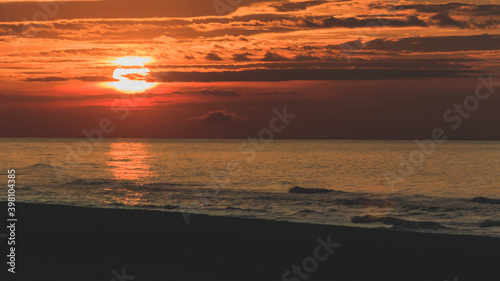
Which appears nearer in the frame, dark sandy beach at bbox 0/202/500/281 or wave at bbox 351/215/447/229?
dark sandy beach at bbox 0/202/500/281

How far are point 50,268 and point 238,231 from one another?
964cm

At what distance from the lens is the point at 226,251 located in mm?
18203

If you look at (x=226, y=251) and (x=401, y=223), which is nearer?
(x=226, y=251)

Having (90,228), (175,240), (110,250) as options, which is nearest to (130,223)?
(90,228)

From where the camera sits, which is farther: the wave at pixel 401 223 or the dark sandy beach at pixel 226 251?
the wave at pixel 401 223

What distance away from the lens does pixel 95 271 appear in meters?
14.3

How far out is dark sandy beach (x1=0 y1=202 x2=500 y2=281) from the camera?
14.9 metres

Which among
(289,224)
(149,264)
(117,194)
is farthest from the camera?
(117,194)

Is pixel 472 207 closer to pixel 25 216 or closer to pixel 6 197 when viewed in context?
pixel 25 216

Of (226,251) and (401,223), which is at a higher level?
(401,223)

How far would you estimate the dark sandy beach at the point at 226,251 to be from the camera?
1491 centimetres

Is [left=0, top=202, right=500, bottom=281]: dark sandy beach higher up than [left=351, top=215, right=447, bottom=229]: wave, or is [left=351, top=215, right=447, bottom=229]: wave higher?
[left=351, top=215, right=447, bottom=229]: wave

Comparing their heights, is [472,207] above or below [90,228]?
above

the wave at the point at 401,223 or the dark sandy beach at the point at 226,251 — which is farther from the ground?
the wave at the point at 401,223
